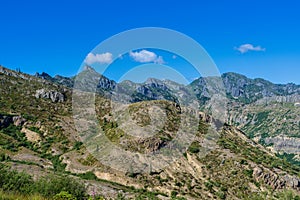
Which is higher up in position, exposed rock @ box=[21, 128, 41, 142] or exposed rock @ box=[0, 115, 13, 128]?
exposed rock @ box=[0, 115, 13, 128]

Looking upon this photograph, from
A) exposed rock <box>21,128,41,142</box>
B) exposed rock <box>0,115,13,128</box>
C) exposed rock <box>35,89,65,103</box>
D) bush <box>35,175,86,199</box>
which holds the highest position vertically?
exposed rock <box>35,89,65,103</box>

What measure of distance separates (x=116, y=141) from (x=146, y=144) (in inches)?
318

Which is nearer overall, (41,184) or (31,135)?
(41,184)

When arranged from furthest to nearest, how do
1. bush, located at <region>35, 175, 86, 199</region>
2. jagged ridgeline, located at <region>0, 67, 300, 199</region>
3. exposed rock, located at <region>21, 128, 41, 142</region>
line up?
exposed rock, located at <region>21, 128, 41, 142</region>, jagged ridgeline, located at <region>0, 67, 300, 199</region>, bush, located at <region>35, 175, 86, 199</region>

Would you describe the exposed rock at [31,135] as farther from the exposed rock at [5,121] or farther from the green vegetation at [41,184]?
the green vegetation at [41,184]

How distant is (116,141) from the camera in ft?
284

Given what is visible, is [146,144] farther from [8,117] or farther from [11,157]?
[8,117]

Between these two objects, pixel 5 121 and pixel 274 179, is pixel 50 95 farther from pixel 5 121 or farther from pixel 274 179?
pixel 274 179

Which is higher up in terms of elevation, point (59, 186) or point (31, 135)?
point (31, 135)

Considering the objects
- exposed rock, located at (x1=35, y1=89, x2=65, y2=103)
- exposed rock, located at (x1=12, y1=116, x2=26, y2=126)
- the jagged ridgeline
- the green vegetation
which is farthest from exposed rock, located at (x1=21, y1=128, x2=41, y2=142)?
the green vegetation

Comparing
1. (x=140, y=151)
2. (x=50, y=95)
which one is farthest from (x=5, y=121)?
(x=140, y=151)

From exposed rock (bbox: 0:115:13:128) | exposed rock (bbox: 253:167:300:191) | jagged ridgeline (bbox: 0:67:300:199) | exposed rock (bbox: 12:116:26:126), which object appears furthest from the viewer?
exposed rock (bbox: 12:116:26:126)

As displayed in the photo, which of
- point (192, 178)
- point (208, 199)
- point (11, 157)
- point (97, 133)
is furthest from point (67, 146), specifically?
point (208, 199)

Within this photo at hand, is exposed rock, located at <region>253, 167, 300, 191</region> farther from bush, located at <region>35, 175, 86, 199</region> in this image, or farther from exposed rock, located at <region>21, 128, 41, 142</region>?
bush, located at <region>35, 175, 86, 199</region>
